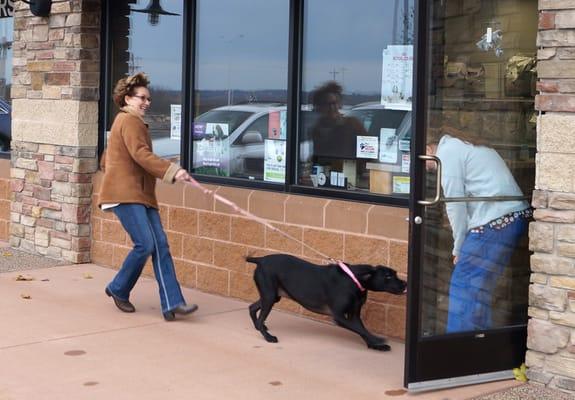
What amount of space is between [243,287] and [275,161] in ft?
3.58

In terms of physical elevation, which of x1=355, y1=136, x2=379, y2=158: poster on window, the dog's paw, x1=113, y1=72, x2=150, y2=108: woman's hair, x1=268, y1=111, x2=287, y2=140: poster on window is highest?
x1=113, y1=72, x2=150, y2=108: woman's hair

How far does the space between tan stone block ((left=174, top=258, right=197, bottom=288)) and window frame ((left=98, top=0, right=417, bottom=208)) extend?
767 millimetres

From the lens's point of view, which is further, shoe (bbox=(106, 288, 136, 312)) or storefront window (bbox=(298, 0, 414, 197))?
shoe (bbox=(106, 288, 136, 312))

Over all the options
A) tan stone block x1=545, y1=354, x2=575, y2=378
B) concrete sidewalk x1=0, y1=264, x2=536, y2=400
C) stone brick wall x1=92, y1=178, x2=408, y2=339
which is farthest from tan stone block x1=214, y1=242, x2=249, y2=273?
tan stone block x1=545, y1=354, x2=575, y2=378

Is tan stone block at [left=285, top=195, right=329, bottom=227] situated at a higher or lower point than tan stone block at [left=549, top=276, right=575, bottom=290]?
higher

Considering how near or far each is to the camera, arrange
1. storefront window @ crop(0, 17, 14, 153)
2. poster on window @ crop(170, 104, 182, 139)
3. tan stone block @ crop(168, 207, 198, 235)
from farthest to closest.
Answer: storefront window @ crop(0, 17, 14, 153) → poster on window @ crop(170, 104, 182, 139) → tan stone block @ crop(168, 207, 198, 235)

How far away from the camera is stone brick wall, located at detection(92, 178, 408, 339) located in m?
7.15

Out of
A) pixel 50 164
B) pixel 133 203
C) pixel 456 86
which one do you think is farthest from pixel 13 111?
pixel 456 86

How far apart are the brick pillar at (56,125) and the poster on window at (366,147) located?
3.34m

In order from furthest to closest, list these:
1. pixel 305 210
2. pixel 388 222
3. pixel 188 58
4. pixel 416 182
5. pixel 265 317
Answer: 1. pixel 188 58
2. pixel 305 210
3. pixel 388 222
4. pixel 265 317
5. pixel 416 182

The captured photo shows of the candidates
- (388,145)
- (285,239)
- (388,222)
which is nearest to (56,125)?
(285,239)

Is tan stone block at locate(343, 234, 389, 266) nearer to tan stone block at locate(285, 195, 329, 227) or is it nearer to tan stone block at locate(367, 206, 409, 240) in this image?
tan stone block at locate(367, 206, 409, 240)

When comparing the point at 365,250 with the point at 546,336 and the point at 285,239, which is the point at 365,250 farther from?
the point at 546,336

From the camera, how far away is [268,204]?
8.07 m
